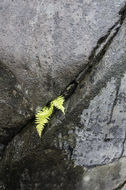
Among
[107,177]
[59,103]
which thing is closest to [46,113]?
[59,103]

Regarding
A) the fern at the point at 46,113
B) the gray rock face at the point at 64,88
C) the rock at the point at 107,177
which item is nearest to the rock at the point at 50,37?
the gray rock face at the point at 64,88

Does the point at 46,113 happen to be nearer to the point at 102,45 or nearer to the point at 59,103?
the point at 59,103

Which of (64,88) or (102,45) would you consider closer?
(102,45)

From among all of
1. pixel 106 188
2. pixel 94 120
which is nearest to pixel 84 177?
pixel 106 188

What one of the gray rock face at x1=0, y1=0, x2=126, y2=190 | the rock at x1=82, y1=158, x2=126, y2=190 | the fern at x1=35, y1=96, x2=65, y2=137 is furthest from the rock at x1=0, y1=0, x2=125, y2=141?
the rock at x1=82, y1=158, x2=126, y2=190

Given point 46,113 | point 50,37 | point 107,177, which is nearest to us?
point 50,37
